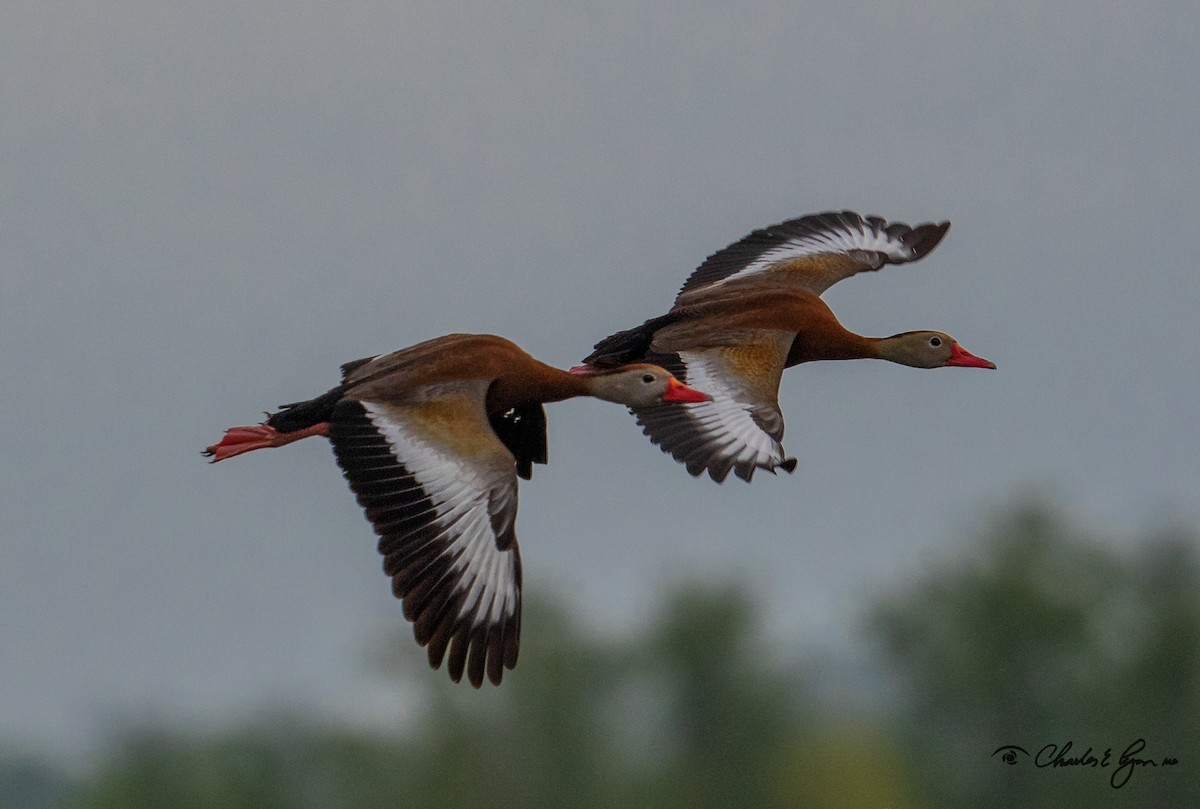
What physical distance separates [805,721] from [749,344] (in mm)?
30024

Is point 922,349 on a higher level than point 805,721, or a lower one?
higher

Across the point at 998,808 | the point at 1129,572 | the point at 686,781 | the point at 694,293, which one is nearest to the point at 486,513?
the point at 694,293

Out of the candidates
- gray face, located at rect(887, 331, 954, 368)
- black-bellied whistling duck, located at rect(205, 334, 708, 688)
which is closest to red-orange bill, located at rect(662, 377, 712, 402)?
black-bellied whistling duck, located at rect(205, 334, 708, 688)

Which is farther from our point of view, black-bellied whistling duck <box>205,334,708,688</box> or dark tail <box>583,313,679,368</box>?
dark tail <box>583,313,679,368</box>

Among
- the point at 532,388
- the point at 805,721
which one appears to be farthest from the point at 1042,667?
the point at 532,388

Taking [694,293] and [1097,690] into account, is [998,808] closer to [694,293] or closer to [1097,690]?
[1097,690]

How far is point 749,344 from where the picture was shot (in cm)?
1297

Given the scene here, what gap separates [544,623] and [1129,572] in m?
16.9

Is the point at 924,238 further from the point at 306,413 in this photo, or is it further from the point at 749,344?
the point at 306,413

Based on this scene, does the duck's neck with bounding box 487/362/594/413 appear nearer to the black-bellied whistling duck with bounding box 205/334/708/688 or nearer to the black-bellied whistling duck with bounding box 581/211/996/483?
the black-bellied whistling duck with bounding box 205/334/708/688

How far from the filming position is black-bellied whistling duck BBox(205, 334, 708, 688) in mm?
10609

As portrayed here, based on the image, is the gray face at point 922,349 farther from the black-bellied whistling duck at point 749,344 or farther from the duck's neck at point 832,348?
the duck's neck at point 832,348

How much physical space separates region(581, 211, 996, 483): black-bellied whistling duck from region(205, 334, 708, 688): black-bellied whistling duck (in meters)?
1.44

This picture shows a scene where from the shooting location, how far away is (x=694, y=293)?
13.8 meters
